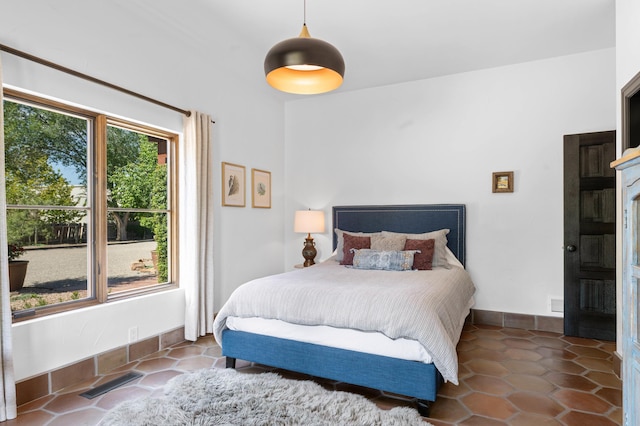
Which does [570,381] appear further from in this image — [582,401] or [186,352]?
[186,352]

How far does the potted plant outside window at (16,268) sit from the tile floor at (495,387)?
764 mm

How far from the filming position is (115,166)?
316cm

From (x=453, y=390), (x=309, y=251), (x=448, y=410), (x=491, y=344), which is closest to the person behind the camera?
(x=448, y=410)

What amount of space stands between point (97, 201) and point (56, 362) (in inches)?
46.2

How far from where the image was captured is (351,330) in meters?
2.44

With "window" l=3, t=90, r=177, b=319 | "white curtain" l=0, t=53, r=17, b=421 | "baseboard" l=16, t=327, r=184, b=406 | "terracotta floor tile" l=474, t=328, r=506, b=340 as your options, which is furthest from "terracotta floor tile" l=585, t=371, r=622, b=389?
"white curtain" l=0, t=53, r=17, b=421

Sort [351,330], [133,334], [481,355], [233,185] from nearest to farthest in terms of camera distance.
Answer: [351,330] → [133,334] → [481,355] → [233,185]

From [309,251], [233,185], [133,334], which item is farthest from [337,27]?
[133,334]

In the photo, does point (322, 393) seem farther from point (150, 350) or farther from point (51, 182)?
point (51, 182)

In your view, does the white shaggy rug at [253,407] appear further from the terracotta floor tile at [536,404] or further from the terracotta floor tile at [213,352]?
the terracotta floor tile at [536,404]

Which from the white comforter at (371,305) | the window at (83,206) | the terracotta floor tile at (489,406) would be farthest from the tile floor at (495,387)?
the window at (83,206)

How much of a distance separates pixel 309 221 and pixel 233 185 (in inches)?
42.0

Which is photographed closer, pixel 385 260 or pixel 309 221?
pixel 385 260

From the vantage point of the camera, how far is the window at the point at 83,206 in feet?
8.29
